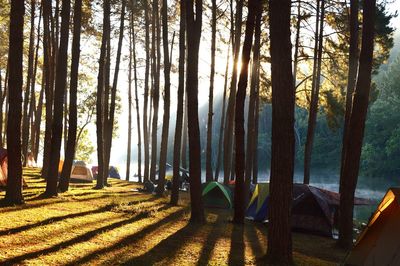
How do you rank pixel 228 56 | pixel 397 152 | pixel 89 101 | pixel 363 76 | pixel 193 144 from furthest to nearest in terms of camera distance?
pixel 397 152 → pixel 89 101 → pixel 228 56 → pixel 193 144 → pixel 363 76

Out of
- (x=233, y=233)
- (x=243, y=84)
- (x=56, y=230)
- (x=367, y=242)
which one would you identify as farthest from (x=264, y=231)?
(x=56, y=230)

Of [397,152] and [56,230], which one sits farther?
[397,152]

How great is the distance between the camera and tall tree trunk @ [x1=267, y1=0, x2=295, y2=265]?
7.24 metres

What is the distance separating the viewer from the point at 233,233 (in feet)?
35.8

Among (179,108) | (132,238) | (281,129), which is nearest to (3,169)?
(179,108)

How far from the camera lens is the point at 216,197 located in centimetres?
1808

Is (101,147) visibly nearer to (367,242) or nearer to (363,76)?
(363,76)

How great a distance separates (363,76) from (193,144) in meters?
4.65

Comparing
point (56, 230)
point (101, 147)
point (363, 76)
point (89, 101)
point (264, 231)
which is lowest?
point (264, 231)

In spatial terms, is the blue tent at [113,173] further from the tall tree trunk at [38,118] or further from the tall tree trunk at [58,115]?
the tall tree trunk at [58,115]

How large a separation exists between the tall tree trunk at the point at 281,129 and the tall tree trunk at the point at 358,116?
10.8 feet

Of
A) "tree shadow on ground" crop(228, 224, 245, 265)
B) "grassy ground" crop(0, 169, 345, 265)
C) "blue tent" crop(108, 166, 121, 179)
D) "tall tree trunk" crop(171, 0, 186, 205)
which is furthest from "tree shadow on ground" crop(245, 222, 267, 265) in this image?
"blue tent" crop(108, 166, 121, 179)

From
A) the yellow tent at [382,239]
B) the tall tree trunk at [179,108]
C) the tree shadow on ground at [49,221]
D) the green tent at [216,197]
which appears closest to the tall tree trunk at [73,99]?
the tree shadow on ground at [49,221]

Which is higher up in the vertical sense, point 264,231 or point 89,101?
point 89,101
